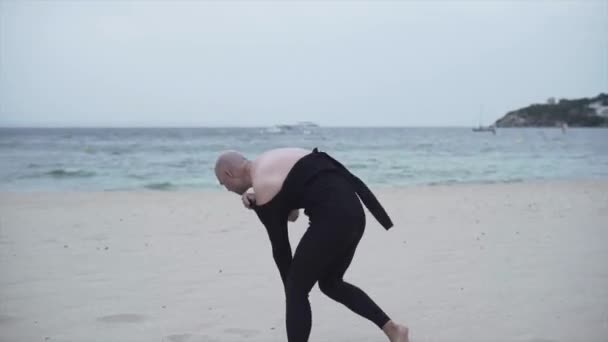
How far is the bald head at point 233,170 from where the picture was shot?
124 inches

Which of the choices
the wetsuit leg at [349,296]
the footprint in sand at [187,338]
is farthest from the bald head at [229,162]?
the footprint in sand at [187,338]

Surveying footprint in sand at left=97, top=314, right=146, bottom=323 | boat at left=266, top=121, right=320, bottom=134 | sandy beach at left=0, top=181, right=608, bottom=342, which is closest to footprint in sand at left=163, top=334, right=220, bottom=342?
sandy beach at left=0, top=181, right=608, bottom=342

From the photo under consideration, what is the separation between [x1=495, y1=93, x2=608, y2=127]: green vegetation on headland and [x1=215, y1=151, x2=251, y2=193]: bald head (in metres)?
117

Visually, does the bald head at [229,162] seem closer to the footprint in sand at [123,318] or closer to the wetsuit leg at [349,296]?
the wetsuit leg at [349,296]

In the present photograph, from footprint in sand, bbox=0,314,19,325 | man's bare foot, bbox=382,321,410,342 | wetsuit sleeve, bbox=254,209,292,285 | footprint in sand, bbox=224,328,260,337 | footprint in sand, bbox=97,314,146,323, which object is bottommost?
footprint in sand, bbox=224,328,260,337

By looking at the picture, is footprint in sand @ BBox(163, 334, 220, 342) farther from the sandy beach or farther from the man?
the man

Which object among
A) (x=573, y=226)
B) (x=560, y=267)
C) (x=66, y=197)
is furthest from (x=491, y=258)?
(x=66, y=197)

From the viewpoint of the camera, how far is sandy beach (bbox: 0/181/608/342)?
4188 millimetres

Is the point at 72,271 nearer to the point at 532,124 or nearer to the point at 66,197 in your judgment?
the point at 66,197

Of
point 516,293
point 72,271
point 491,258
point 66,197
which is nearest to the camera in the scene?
point 516,293

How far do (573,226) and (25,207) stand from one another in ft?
28.2

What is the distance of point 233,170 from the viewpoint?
3.15m

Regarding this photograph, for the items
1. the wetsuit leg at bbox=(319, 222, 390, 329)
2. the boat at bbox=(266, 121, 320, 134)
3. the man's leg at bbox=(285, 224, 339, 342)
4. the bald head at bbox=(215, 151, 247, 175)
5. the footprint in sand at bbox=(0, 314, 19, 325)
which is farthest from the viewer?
the boat at bbox=(266, 121, 320, 134)

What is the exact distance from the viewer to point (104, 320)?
14.3 ft
